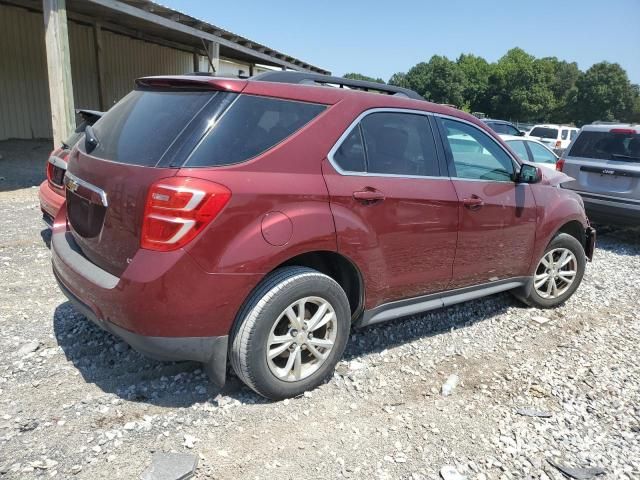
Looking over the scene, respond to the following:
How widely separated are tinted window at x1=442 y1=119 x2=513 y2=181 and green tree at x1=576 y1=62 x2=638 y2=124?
60.3 metres

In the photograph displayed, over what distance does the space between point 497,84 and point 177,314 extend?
62.1 m

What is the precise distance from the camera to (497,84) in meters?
57.9

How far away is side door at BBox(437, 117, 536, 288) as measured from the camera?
366 cm

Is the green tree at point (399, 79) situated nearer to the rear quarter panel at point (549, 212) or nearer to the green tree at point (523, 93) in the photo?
the green tree at point (523, 93)

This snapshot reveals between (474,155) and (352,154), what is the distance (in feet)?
4.42

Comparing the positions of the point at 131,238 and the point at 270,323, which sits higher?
the point at 131,238

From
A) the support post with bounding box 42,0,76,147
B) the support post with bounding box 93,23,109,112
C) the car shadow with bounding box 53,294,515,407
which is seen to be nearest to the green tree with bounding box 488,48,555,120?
the support post with bounding box 93,23,109,112

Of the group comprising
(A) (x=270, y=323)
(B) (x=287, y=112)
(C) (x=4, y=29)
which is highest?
(C) (x=4, y=29)

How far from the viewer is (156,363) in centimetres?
327

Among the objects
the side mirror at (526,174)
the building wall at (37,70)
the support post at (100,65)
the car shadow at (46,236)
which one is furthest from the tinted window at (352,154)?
the support post at (100,65)

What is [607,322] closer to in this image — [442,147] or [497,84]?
[442,147]

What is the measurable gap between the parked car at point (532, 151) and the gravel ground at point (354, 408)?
5.30 m

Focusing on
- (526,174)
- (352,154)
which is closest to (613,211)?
(526,174)

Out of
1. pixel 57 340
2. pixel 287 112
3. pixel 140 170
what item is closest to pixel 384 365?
pixel 287 112
